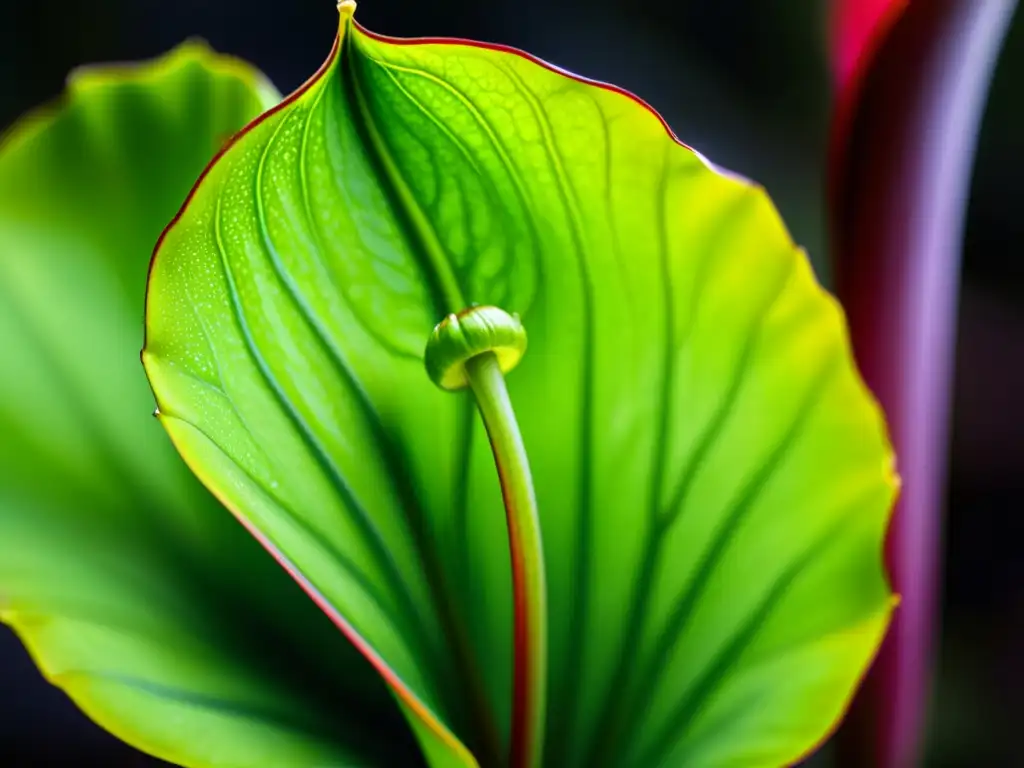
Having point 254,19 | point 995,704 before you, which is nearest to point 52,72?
point 254,19

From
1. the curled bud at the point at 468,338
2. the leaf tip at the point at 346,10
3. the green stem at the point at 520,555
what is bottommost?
the green stem at the point at 520,555

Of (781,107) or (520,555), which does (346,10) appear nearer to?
(520,555)

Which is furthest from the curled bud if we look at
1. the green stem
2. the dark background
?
the dark background

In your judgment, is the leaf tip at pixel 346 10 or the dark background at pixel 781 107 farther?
the dark background at pixel 781 107

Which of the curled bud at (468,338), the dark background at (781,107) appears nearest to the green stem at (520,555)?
the curled bud at (468,338)

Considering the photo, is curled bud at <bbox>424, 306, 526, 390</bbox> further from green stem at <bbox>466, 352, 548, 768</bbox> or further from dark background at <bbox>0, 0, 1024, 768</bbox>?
dark background at <bbox>0, 0, 1024, 768</bbox>

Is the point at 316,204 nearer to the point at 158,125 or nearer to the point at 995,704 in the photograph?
the point at 158,125

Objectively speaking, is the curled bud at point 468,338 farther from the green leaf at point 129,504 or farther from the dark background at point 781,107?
the dark background at point 781,107

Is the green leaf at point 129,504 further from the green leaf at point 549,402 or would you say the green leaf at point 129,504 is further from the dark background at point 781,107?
the dark background at point 781,107

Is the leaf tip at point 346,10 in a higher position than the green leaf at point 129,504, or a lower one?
higher
